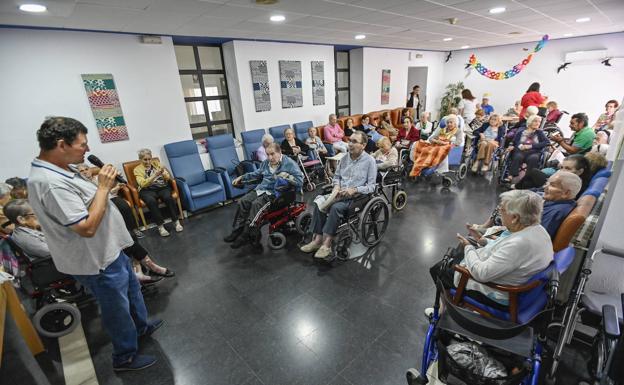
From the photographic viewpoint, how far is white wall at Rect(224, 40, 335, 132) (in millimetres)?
5227

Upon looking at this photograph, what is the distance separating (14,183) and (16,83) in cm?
127

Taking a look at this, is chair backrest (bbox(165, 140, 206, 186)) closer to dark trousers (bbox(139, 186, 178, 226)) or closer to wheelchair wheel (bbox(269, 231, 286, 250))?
dark trousers (bbox(139, 186, 178, 226))

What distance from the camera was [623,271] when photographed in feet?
5.65

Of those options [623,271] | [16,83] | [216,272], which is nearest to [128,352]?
[216,272]

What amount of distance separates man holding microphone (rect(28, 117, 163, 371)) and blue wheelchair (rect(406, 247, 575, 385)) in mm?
1814

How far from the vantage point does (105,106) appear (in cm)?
402

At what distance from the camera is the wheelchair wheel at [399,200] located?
4020mm

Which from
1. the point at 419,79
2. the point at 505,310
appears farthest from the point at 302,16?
the point at 419,79

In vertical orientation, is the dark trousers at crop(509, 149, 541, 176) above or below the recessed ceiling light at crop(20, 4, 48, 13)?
below

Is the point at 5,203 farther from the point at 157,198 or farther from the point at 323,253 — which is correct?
the point at 323,253

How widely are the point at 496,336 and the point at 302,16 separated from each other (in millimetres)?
3758

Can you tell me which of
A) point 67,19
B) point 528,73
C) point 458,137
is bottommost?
point 458,137

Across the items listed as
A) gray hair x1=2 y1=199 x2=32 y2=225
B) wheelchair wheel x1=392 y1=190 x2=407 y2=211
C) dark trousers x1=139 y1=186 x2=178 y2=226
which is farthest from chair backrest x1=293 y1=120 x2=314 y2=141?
gray hair x1=2 y1=199 x2=32 y2=225

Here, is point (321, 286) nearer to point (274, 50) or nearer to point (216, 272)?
point (216, 272)
